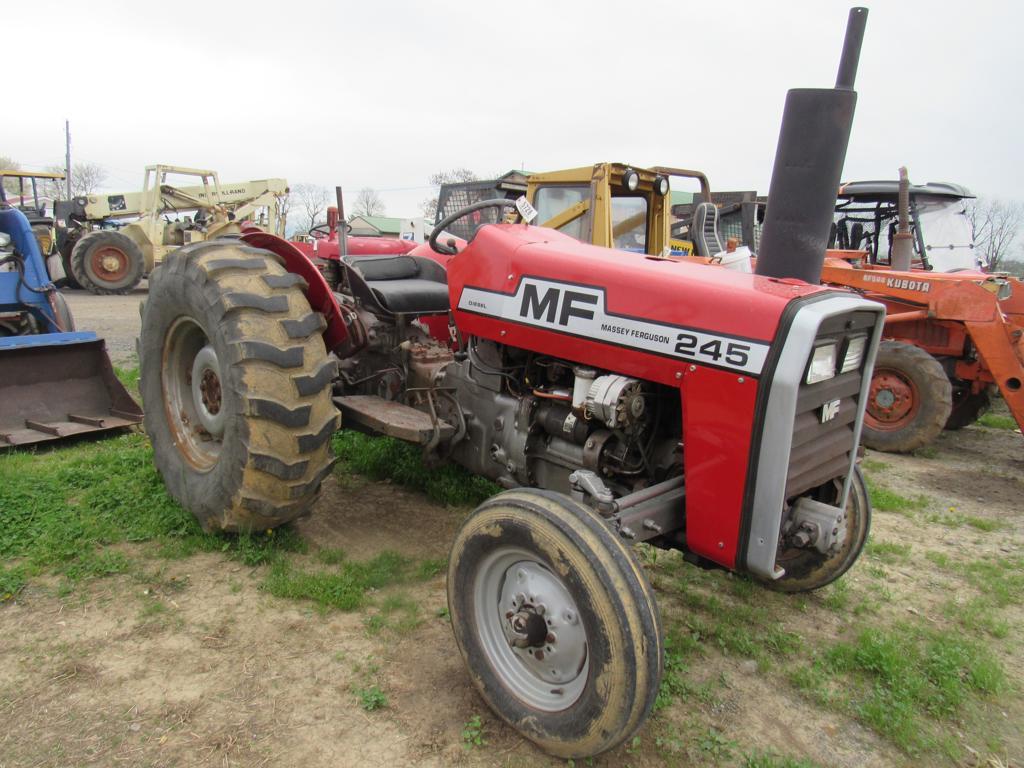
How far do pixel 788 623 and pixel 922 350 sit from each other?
12.0 ft

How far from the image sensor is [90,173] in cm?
5088

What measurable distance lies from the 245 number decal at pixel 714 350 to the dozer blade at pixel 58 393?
12.2 ft

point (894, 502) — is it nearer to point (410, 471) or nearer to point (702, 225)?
point (702, 225)

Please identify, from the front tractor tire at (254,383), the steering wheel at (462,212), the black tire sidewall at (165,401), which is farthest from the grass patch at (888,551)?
the black tire sidewall at (165,401)

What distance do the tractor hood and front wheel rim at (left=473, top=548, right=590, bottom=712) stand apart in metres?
0.75

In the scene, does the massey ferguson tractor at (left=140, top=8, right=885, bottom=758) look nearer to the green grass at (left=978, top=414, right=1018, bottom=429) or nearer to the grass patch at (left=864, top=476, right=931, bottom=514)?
the grass patch at (left=864, top=476, right=931, bottom=514)

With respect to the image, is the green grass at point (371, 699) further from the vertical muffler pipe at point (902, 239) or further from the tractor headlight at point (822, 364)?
the vertical muffler pipe at point (902, 239)

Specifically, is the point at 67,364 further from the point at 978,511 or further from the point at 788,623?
the point at 978,511

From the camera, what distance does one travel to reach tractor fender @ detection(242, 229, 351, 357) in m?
3.29

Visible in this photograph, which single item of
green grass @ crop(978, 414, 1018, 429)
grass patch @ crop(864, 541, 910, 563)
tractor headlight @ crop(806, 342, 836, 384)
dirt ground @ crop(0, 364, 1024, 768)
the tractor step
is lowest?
dirt ground @ crop(0, 364, 1024, 768)

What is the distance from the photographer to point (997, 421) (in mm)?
6926

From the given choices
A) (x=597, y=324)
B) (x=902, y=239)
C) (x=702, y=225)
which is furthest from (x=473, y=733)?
(x=902, y=239)

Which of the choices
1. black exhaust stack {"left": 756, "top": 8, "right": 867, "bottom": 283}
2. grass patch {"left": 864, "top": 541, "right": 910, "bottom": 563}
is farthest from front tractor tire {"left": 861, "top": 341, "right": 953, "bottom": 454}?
black exhaust stack {"left": 756, "top": 8, "right": 867, "bottom": 283}

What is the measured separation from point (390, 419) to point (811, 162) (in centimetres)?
196
